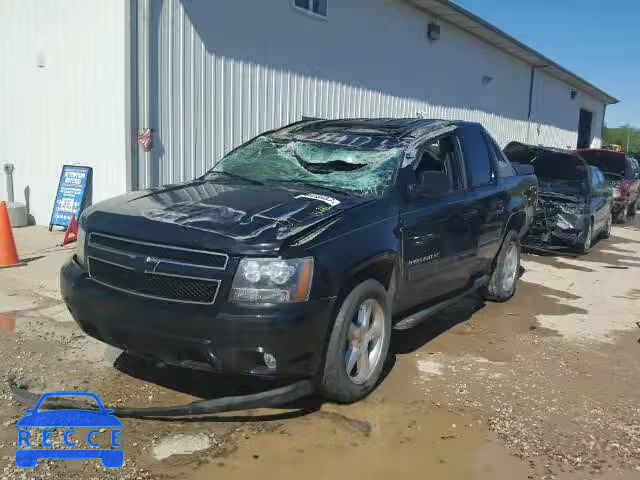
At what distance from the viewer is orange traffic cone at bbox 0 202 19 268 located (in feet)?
23.3

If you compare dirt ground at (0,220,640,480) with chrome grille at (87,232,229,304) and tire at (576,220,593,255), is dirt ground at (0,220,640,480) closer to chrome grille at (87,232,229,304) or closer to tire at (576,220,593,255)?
chrome grille at (87,232,229,304)

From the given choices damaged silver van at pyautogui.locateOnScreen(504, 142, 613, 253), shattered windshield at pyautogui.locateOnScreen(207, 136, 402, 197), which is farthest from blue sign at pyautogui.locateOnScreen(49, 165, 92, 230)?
damaged silver van at pyautogui.locateOnScreen(504, 142, 613, 253)

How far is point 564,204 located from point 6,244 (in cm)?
819

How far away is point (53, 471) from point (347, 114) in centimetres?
1035

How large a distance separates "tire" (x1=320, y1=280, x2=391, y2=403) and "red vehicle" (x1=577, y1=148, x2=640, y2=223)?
12.1m

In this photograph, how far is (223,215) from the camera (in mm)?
3645

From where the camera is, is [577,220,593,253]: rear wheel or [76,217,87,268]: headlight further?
[577,220,593,253]: rear wheel

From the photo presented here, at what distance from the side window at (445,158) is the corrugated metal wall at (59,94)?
15.3ft

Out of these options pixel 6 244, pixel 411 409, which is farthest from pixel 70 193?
pixel 411 409

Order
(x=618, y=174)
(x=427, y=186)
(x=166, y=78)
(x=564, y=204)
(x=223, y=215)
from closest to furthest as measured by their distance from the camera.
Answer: (x=223, y=215) < (x=427, y=186) < (x=166, y=78) < (x=564, y=204) < (x=618, y=174)

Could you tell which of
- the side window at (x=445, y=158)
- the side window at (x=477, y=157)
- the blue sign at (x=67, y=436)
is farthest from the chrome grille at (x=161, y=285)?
the side window at (x=477, y=157)

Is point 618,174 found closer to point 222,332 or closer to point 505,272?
point 505,272

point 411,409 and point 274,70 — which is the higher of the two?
point 274,70

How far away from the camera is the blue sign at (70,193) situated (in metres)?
8.72
